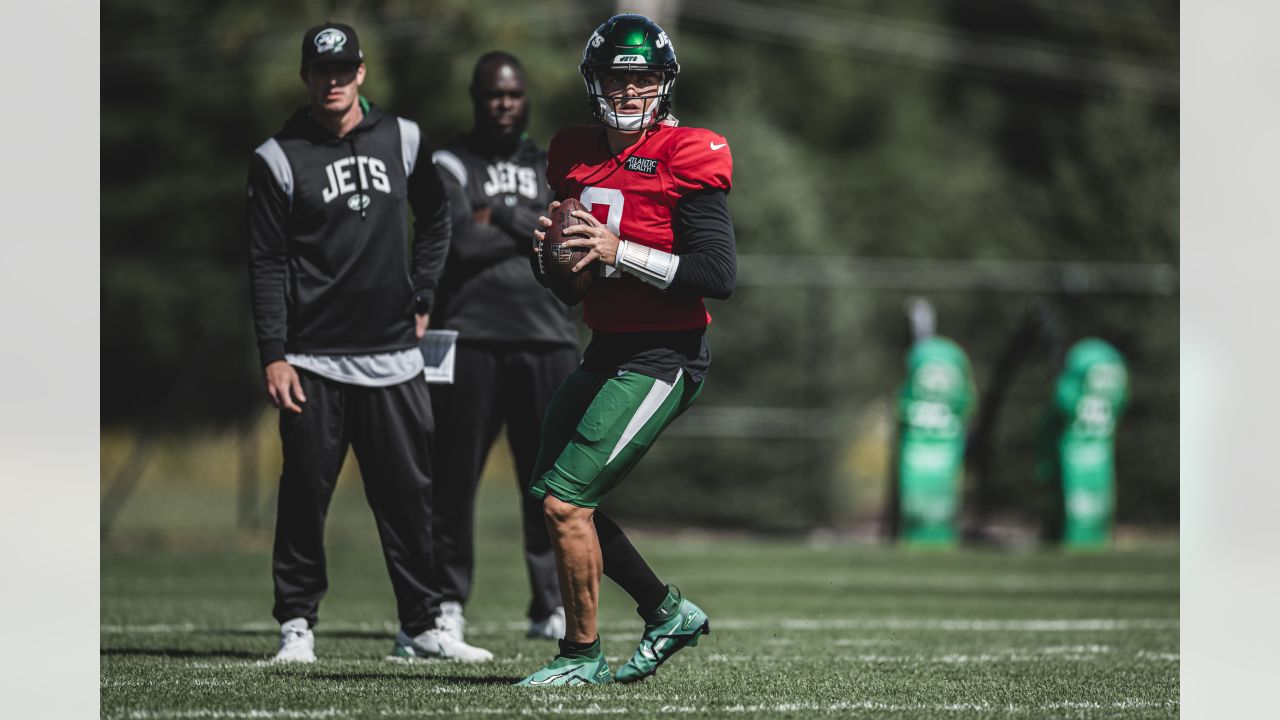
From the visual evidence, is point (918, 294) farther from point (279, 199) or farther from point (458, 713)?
point (458, 713)

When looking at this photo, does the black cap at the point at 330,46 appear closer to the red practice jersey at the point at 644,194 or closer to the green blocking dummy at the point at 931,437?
the red practice jersey at the point at 644,194

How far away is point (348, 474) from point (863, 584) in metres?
8.27

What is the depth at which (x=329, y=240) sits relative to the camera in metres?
7.03

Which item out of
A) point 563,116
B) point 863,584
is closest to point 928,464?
point 863,584

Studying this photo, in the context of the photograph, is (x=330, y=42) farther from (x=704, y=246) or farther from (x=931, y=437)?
(x=931, y=437)

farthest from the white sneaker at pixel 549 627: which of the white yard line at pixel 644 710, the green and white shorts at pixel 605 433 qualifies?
the white yard line at pixel 644 710

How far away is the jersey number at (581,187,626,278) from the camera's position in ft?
19.5

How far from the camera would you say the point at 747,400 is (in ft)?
61.8

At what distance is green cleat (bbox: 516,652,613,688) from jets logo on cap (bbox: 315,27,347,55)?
261 centimetres

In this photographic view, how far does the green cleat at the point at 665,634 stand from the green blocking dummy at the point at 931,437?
413 inches

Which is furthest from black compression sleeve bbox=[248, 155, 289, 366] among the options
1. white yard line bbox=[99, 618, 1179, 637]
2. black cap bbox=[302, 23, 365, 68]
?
white yard line bbox=[99, 618, 1179, 637]

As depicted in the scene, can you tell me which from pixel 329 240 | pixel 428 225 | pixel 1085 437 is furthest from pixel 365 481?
pixel 1085 437

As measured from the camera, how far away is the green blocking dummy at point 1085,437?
16.2 m

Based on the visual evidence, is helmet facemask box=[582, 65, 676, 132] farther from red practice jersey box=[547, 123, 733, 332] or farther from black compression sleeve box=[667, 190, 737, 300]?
black compression sleeve box=[667, 190, 737, 300]
